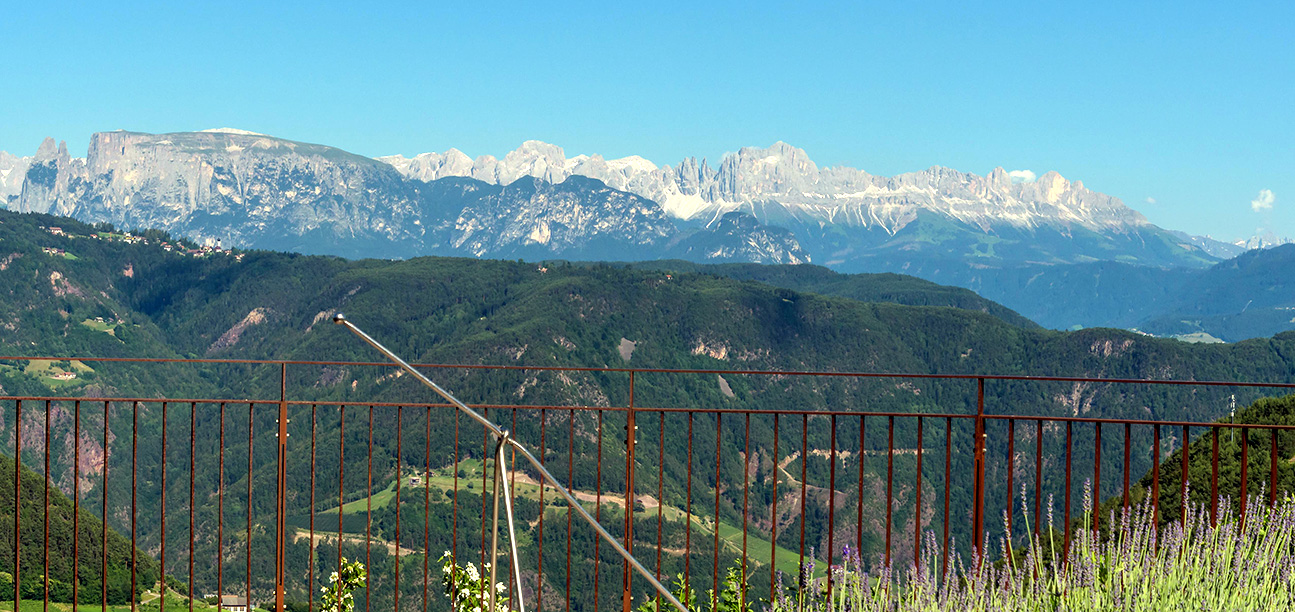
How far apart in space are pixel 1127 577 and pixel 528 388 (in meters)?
109

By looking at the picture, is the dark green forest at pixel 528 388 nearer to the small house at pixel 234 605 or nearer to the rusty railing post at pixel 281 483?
the small house at pixel 234 605

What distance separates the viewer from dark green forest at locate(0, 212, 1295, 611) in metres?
90.8

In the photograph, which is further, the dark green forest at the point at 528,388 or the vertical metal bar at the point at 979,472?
the dark green forest at the point at 528,388

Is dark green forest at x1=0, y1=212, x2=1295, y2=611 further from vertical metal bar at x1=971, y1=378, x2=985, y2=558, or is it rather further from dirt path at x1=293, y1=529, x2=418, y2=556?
vertical metal bar at x1=971, y1=378, x2=985, y2=558

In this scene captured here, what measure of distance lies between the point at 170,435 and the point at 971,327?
338 ft

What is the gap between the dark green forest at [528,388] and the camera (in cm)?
9081

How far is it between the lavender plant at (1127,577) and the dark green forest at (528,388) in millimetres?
60111

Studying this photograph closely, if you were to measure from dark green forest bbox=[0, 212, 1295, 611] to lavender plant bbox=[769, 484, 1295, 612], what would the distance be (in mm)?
60111

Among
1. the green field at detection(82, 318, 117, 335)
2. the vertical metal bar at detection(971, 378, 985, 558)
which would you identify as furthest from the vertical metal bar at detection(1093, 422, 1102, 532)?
the green field at detection(82, 318, 117, 335)

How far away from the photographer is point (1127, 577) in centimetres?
434

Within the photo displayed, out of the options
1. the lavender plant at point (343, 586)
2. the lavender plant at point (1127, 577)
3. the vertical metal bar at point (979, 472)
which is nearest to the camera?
the lavender plant at point (1127, 577)

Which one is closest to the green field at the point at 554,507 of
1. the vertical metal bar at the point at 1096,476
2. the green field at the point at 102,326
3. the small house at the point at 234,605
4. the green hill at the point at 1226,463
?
the small house at the point at 234,605

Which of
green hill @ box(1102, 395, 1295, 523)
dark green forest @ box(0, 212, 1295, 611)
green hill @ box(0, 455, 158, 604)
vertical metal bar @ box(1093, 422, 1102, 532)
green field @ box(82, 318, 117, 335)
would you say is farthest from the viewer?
green field @ box(82, 318, 117, 335)

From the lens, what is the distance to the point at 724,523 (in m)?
90.5
